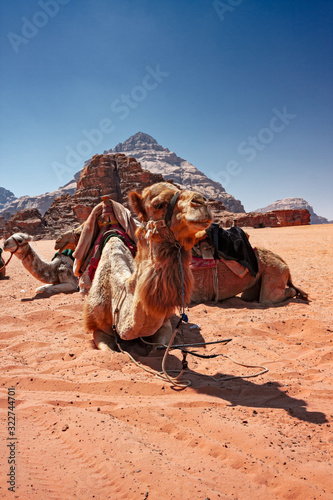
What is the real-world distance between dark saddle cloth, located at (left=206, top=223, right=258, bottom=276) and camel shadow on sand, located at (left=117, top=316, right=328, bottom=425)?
266cm

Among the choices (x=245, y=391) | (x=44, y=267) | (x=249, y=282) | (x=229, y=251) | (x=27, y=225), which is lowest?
(x=245, y=391)

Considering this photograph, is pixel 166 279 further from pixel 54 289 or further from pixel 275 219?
pixel 275 219

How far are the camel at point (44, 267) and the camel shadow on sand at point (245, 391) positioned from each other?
483 centimetres

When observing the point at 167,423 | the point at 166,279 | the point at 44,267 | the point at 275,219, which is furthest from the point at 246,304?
the point at 275,219

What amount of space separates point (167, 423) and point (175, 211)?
1474 millimetres

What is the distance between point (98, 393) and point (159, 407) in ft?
1.76

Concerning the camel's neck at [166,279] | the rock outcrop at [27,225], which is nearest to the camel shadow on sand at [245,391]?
the camel's neck at [166,279]

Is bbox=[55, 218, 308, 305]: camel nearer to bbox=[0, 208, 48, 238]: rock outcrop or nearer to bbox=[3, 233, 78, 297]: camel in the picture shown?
bbox=[3, 233, 78, 297]: camel

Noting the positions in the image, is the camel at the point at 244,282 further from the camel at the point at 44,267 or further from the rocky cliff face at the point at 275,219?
the rocky cliff face at the point at 275,219

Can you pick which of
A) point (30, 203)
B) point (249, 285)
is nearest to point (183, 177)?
point (30, 203)

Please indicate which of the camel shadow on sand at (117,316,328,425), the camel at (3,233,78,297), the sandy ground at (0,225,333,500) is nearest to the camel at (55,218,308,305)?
the sandy ground at (0,225,333,500)

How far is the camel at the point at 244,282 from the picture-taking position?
5496 mm

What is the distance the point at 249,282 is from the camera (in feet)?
18.4

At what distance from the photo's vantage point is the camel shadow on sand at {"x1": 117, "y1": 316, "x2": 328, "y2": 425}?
2.16m
